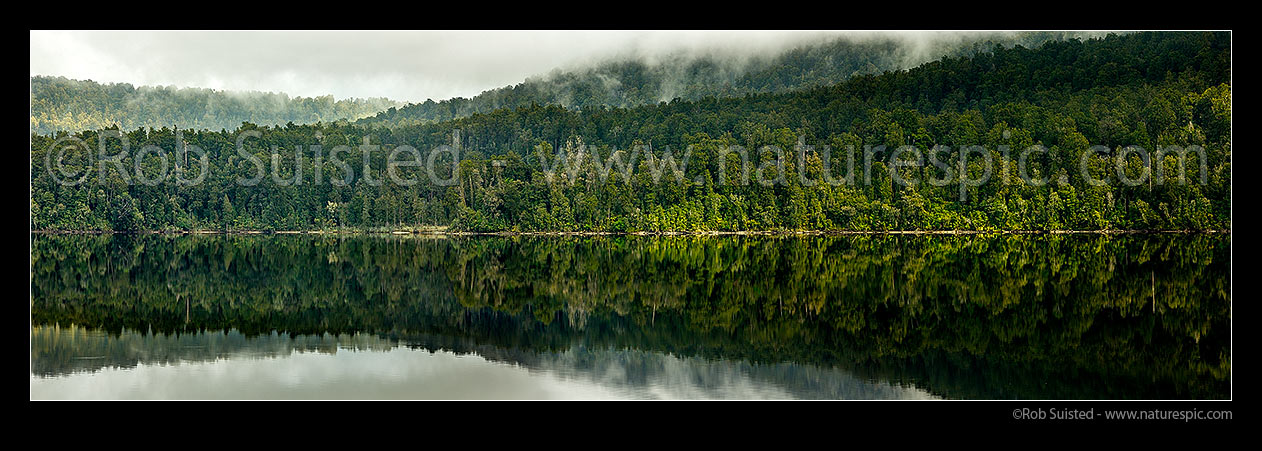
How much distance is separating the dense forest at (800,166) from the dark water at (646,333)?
50.1m

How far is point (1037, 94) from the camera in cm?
10156

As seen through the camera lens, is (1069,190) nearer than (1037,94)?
Yes

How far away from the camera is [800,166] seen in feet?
314

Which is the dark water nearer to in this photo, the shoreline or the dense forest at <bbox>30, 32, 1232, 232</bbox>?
the shoreline

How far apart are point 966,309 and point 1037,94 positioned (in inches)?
3424

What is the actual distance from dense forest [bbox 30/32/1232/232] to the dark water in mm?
50091

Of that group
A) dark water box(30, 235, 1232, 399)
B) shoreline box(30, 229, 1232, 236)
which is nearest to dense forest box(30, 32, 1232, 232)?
shoreline box(30, 229, 1232, 236)

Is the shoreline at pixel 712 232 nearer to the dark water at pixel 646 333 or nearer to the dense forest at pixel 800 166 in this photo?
the dense forest at pixel 800 166

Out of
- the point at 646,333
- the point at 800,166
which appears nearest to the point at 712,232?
the point at 800,166

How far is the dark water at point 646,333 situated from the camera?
52.4 ft

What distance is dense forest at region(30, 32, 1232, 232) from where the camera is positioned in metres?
84.1
